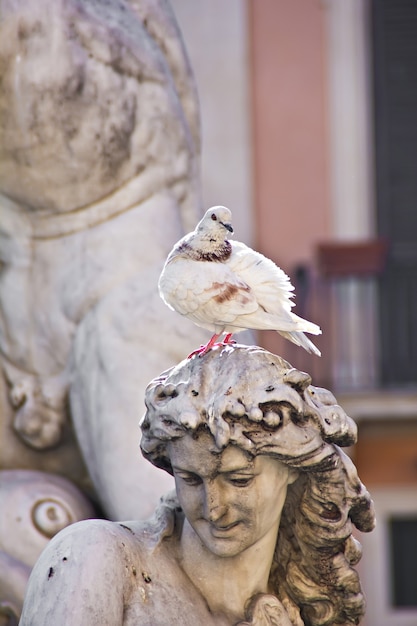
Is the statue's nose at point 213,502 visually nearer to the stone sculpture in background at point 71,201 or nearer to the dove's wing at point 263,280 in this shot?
the dove's wing at point 263,280

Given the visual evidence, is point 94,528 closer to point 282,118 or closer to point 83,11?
point 83,11

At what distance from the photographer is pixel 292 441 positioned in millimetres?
3342

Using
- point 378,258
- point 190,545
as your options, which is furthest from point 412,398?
point 190,545

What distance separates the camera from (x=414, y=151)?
62.8 feet

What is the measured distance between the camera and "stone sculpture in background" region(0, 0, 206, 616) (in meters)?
4.86

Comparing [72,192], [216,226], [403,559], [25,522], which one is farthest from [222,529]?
[403,559]

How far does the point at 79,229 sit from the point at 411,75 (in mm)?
14852

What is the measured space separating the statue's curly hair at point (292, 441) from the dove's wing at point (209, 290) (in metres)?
0.19

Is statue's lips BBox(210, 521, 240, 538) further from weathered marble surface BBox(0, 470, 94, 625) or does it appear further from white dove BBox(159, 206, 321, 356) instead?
weathered marble surface BBox(0, 470, 94, 625)

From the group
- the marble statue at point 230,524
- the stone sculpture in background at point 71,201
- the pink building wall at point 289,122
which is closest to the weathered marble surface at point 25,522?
the stone sculpture in background at point 71,201

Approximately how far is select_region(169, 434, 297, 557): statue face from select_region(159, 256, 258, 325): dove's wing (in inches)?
13.1

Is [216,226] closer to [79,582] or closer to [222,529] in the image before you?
[222,529]

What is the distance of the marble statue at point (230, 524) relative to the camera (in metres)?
3.35

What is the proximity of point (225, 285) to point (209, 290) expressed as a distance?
0.03 metres
